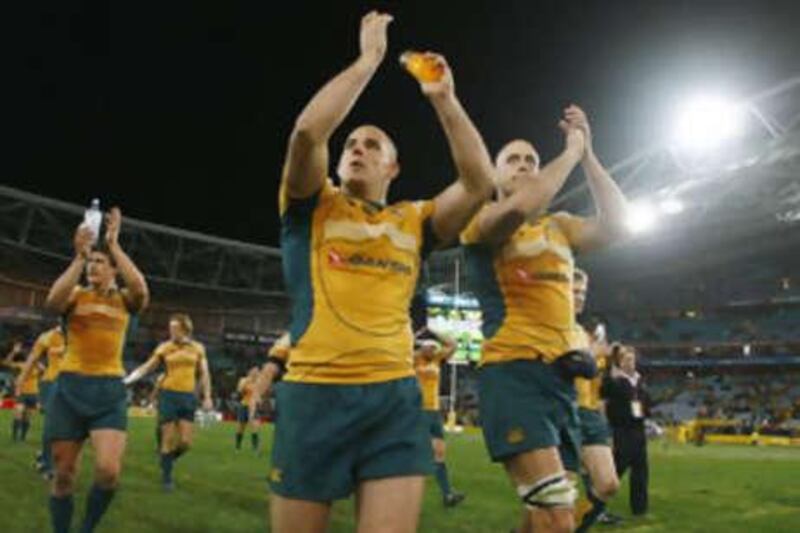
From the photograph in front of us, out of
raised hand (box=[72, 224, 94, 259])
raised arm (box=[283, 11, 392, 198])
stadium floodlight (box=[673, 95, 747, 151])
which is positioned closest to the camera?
raised arm (box=[283, 11, 392, 198])

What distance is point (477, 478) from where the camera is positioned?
15.6 m

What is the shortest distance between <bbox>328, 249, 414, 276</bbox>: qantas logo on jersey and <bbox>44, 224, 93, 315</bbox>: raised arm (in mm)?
3824

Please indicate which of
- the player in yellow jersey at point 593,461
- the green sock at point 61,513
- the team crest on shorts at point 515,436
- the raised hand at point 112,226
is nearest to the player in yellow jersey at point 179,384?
the green sock at point 61,513

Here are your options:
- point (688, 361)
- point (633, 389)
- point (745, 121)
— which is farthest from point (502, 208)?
point (688, 361)

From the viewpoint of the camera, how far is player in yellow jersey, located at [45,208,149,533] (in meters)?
7.11

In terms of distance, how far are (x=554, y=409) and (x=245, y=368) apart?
5869 cm

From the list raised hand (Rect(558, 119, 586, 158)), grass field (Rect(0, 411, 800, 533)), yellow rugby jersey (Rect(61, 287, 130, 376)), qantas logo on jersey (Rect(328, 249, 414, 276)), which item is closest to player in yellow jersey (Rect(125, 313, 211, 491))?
grass field (Rect(0, 411, 800, 533))

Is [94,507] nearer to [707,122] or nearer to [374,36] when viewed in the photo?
[374,36]

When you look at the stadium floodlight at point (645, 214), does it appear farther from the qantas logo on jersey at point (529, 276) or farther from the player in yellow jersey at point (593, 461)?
the qantas logo on jersey at point (529, 276)

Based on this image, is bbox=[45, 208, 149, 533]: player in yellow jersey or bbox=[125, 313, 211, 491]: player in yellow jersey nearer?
bbox=[45, 208, 149, 533]: player in yellow jersey

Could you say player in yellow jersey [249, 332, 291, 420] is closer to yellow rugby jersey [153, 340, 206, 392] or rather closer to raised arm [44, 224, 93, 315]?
raised arm [44, 224, 93, 315]

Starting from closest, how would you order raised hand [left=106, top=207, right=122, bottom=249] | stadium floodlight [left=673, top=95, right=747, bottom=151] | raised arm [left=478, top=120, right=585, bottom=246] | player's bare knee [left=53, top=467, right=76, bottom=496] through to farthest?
raised arm [left=478, top=120, right=585, bottom=246]
raised hand [left=106, top=207, right=122, bottom=249]
player's bare knee [left=53, top=467, right=76, bottom=496]
stadium floodlight [left=673, top=95, right=747, bottom=151]

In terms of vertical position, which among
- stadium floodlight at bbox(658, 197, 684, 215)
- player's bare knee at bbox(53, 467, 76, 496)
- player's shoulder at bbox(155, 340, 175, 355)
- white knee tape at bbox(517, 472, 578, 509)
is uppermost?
stadium floodlight at bbox(658, 197, 684, 215)

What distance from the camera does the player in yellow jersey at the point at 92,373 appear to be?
7109mm
